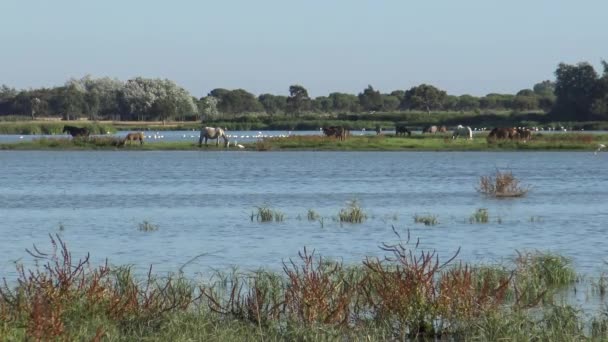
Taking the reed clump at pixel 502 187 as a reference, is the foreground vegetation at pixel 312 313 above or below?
above

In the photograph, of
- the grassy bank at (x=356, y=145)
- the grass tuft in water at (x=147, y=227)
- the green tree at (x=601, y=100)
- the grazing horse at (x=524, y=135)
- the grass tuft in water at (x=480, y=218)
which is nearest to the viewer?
the grass tuft in water at (x=147, y=227)

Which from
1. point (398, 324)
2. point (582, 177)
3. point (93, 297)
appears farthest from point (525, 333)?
point (582, 177)

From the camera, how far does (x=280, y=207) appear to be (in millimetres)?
37125

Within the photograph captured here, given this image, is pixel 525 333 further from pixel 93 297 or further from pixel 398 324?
pixel 93 297

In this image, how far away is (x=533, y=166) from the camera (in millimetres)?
62531

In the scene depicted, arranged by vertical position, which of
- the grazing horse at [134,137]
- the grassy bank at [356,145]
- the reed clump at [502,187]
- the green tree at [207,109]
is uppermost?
the reed clump at [502,187]

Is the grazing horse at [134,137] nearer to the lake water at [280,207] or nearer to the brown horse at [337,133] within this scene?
the lake water at [280,207]

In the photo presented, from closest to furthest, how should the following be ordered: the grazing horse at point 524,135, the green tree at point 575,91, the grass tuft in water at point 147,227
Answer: the grass tuft in water at point 147,227
the grazing horse at point 524,135
the green tree at point 575,91

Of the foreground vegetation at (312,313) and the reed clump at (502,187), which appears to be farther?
the reed clump at (502,187)

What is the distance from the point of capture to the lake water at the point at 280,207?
25000 millimetres

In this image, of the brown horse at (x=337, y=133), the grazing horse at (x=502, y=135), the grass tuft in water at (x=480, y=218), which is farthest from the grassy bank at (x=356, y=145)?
the grass tuft in water at (x=480, y=218)

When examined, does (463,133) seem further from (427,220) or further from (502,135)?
(427,220)

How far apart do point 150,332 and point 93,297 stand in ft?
3.55

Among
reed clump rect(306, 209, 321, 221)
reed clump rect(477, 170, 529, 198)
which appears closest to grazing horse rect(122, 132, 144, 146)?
reed clump rect(477, 170, 529, 198)
